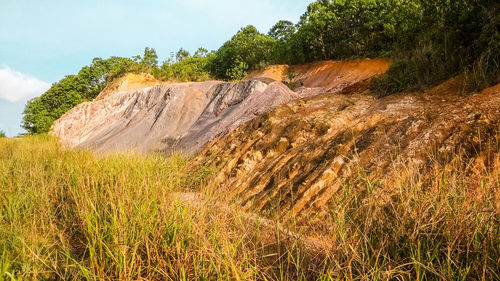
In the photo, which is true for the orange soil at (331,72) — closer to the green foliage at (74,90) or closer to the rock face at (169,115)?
the rock face at (169,115)

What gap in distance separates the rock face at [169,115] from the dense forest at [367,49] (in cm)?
330

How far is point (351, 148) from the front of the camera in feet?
14.3

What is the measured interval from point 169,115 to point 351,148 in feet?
26.4

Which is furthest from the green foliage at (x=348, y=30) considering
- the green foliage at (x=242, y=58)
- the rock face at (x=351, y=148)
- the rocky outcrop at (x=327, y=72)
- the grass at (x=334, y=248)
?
the grass at (x=334, y=248)

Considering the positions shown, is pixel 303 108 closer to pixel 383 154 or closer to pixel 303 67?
pixel 383 154

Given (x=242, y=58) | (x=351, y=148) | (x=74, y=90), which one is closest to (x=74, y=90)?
(x=74, y=90)

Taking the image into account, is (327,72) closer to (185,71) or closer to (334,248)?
(185,71)

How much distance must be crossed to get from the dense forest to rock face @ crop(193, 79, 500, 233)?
587 mm

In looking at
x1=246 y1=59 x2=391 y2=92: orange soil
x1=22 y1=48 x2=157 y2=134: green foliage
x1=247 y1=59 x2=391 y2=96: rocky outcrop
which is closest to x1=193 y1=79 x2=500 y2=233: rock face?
x1=247 y1=59 x2=391 y2=96: rocky outcrop

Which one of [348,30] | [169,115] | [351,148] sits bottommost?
[351,148]

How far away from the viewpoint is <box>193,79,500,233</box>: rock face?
3.35m

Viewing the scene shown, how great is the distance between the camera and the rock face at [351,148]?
335 centimetres

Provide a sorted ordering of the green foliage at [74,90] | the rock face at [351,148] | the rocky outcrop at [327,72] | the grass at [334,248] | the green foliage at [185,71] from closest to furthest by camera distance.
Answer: the grass at [334,248] → the rock face at [351,148] → the rocky outcrop at [327,72] → the green foliage at [185,71] → the green foliage at [74,90]

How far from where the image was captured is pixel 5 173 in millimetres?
4266
